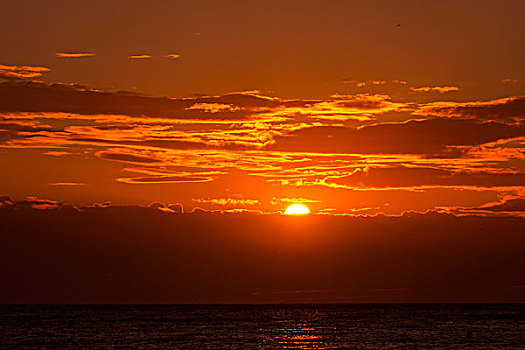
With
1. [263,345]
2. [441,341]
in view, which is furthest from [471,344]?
[263,345]

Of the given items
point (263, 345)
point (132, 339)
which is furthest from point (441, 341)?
point (132, 339)

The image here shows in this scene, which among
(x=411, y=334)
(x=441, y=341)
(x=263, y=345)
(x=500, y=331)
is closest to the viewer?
(x=263, y=345)

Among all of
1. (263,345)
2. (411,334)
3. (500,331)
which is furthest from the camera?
(500,331)

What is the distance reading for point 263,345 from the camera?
133250 millimetres

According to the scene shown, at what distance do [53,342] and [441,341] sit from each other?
67.8 metres

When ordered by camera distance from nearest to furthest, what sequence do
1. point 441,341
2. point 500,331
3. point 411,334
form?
→ point 441,341
point 411,334
point 500,331

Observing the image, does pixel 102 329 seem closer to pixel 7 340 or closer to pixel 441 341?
pixel 7 340

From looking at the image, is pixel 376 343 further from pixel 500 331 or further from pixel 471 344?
pixel 500 331

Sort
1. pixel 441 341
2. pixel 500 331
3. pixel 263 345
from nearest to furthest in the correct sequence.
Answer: pixel 263 345 → pixel 441 341 → pixel 500 331

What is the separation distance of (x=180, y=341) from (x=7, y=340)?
1232 inches

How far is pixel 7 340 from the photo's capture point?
475 ft

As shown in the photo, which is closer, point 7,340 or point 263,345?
point 263,345

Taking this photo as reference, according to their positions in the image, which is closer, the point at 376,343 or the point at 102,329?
the point at 376,343

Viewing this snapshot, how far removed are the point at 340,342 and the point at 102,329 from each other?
65.5m
